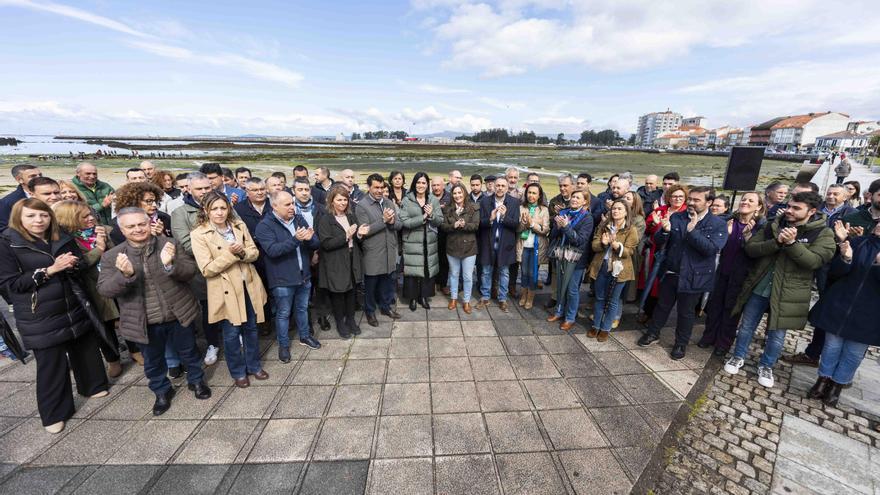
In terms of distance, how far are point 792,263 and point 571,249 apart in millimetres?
2431

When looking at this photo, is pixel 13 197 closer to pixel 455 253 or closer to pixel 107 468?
pixel 107 468

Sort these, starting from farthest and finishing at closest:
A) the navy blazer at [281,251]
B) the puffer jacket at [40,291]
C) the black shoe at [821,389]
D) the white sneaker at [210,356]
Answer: the white sneaker at [210,356]
the navy blazer at [281,251]
the black shoe at [821,389]
the puffer jacket at [40,291]

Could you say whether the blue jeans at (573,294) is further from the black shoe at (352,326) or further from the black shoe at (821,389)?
the black shoe at (352,326)

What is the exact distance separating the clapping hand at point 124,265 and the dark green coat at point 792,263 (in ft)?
21.6

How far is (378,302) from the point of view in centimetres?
612

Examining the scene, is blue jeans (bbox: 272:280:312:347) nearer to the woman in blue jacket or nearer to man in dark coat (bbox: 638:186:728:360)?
the woman in blue jacket

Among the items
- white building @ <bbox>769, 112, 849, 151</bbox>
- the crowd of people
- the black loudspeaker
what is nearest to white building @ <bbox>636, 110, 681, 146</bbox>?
white building @ <bbox>769, 112, 849, 151</bbox>

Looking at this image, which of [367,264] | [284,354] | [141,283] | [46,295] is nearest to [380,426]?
[284,354]

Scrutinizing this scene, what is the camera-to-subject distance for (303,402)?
12.7ft

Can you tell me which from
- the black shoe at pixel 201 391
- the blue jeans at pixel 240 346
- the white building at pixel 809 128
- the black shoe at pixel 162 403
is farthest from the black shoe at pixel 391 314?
the white building at pixel 809 128

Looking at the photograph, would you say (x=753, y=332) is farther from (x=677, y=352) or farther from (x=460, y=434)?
(x=460, y=434)

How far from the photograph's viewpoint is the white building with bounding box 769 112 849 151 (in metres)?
100

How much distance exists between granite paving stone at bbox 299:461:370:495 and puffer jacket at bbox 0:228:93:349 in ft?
9.11

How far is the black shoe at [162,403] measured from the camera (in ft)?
12.1
